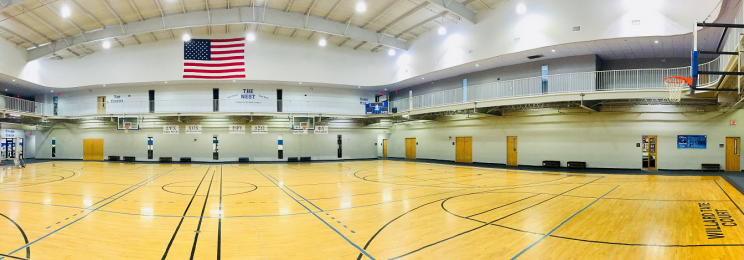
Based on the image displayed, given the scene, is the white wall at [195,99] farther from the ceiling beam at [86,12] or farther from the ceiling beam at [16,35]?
the ceiling beam at [86,12]

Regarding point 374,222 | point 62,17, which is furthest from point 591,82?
point 62,17

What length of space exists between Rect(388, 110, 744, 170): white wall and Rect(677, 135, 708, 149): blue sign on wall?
0.16 metres

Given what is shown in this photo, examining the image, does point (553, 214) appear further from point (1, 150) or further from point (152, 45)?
point (1, 150)

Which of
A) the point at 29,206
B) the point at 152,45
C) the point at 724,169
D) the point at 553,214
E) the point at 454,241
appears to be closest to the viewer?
the point at 454,241

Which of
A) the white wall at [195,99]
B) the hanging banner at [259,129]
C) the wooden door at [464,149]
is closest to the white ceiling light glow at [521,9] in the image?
the wooden door at [464,149]

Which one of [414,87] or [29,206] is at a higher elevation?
[414,87]

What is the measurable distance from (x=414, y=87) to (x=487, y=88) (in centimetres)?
739

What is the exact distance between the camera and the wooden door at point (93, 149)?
26125 millimetres

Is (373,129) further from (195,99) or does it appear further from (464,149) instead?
(195,99)

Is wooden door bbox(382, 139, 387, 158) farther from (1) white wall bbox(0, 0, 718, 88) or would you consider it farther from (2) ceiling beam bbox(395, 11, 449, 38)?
(2) ceiling beam bbox(395, 11, 449, 38)

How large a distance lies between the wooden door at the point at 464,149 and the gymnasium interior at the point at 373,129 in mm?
116

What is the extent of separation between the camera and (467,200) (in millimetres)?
8977

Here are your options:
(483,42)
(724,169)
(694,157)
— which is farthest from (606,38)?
(724,169)

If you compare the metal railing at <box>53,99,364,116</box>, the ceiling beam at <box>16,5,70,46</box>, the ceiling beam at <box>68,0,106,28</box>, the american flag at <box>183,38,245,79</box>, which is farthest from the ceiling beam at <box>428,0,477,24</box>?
the ceiling beam at <box>16,5,70,46</box>
